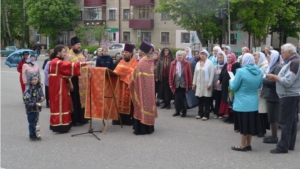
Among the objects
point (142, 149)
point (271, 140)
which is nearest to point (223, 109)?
point (271, 140)

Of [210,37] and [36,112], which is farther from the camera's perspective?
[210,37]

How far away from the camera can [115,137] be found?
28.7ft

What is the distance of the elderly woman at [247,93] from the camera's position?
7.24 meters

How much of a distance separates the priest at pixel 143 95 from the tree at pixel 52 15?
41197 mm

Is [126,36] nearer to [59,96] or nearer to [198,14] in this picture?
[198,14]

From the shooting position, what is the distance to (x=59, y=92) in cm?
897

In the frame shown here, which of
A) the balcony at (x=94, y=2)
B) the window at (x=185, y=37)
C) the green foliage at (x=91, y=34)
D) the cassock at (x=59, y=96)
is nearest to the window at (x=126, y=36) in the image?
the green foliage at (x=91, y=34)

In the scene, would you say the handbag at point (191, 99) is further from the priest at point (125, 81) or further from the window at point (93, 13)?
the window at point (93, 13)

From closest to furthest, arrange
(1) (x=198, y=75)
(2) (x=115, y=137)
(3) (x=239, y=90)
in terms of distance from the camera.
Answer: (3) (x=239, y=90) → (2) (x=115, y=137) → (1) (x=198, y=75)

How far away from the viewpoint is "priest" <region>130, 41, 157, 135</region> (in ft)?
29.5

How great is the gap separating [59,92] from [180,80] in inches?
138

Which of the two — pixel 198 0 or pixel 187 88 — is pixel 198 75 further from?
pixel 198 0

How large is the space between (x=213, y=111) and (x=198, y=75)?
132cm

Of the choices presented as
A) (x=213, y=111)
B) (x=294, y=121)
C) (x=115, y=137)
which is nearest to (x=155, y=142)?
(x=115, y=137)
